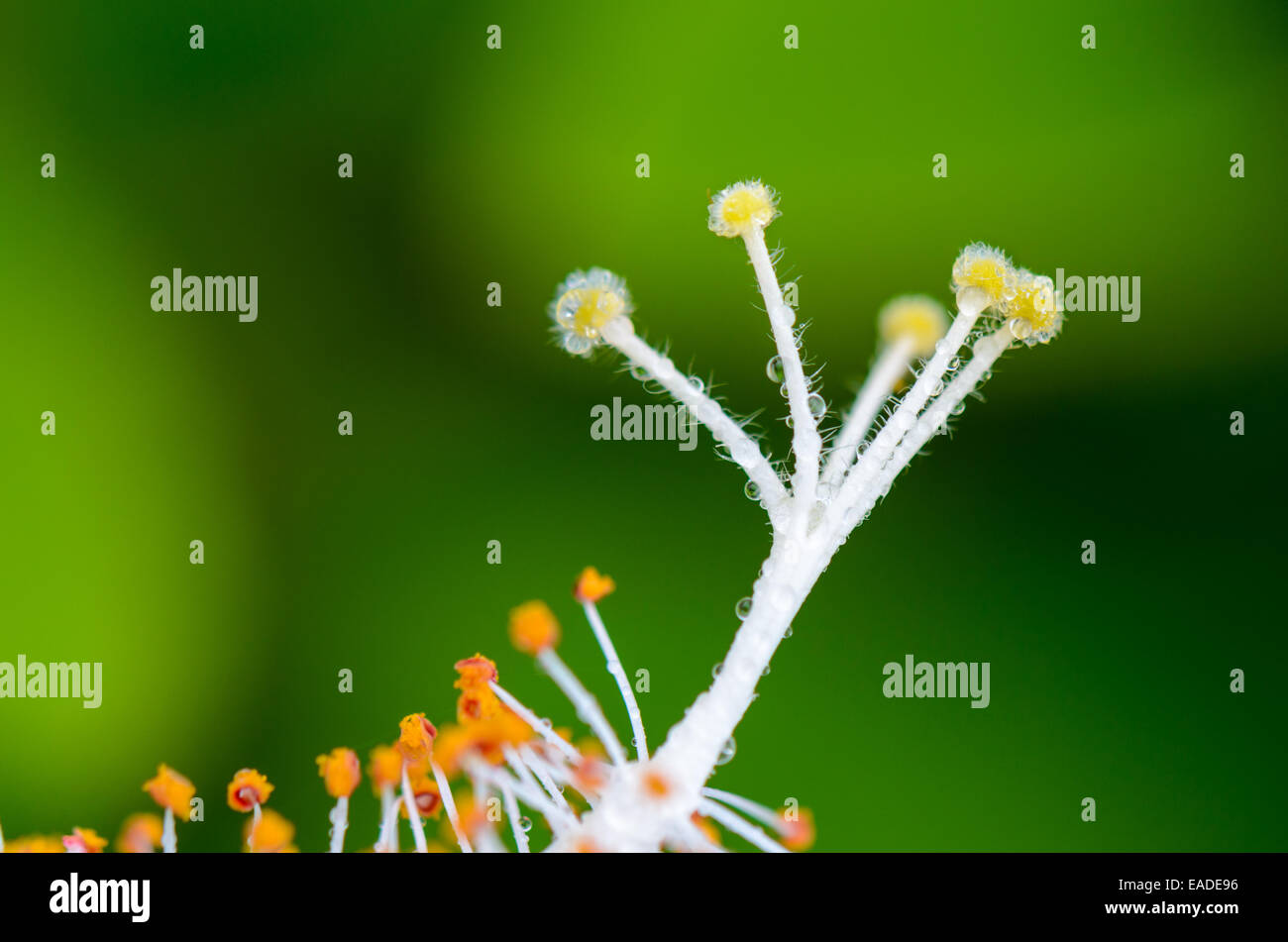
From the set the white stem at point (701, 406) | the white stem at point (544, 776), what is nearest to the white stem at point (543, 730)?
the white stem at point (544, 776)

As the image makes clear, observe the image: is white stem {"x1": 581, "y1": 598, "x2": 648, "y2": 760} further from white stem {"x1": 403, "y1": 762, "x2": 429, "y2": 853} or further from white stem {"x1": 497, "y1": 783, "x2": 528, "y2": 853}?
white stem {"x1": 403, "y1": 762, "x2": 429, "y2": 853}

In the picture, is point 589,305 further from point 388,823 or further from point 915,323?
point 388,823

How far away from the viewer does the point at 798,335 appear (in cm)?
138

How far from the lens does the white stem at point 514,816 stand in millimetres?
1201

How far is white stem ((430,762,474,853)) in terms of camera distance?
1.31 metres

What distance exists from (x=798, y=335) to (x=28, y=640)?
146 centimetres

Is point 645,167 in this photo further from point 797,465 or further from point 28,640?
point 28,640

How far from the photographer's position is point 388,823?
4.33 ft

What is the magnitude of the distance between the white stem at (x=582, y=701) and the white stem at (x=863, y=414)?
38 centimetres

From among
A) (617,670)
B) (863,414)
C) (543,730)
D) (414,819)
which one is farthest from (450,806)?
(863,414)

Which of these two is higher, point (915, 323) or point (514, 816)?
point (915, 323)

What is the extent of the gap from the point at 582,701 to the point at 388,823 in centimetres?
37

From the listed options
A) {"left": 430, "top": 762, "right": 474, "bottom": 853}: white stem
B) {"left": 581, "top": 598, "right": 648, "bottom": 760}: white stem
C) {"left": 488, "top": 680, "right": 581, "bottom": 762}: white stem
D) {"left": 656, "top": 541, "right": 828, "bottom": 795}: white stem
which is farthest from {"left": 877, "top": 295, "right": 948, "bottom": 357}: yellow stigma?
{"left": 430, "top": 762, "right": 474, "bottom": 853}: white stem
